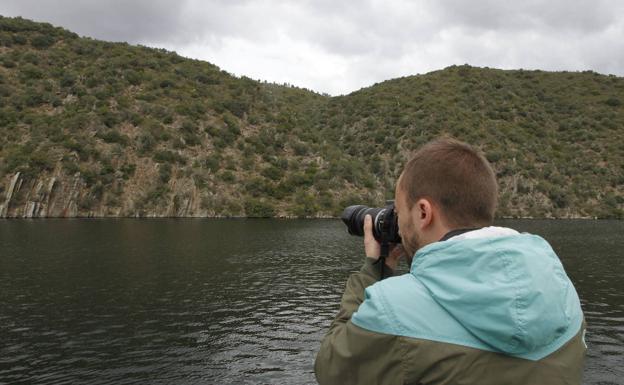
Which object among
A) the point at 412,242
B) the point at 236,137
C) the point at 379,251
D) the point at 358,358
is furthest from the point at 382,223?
the point at 236,137

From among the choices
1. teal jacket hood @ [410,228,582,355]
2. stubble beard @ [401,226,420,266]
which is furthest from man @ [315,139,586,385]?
stubble beard @ [401,226,420,266]

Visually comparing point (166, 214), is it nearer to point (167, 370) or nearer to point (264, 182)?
point (264, 182)

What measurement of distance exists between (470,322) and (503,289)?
0.59 feet

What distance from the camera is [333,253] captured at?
36.7 metres

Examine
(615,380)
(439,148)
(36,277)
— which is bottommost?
(36,277)

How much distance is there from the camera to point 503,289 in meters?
1.74

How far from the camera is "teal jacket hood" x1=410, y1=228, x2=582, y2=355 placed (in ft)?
5.71

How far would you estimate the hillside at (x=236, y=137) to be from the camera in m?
73.4

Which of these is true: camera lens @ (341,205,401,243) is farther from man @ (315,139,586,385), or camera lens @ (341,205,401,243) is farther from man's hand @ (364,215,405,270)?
man @ (315,139,586,385)

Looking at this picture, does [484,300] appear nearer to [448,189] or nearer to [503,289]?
[503,289]

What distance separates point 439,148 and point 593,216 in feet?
329

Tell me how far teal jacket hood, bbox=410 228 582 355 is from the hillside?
244ft

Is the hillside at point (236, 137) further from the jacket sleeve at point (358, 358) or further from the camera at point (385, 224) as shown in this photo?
the jacket sleeve at point (358, 358)

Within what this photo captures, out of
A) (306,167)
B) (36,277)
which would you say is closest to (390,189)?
(306,167)
